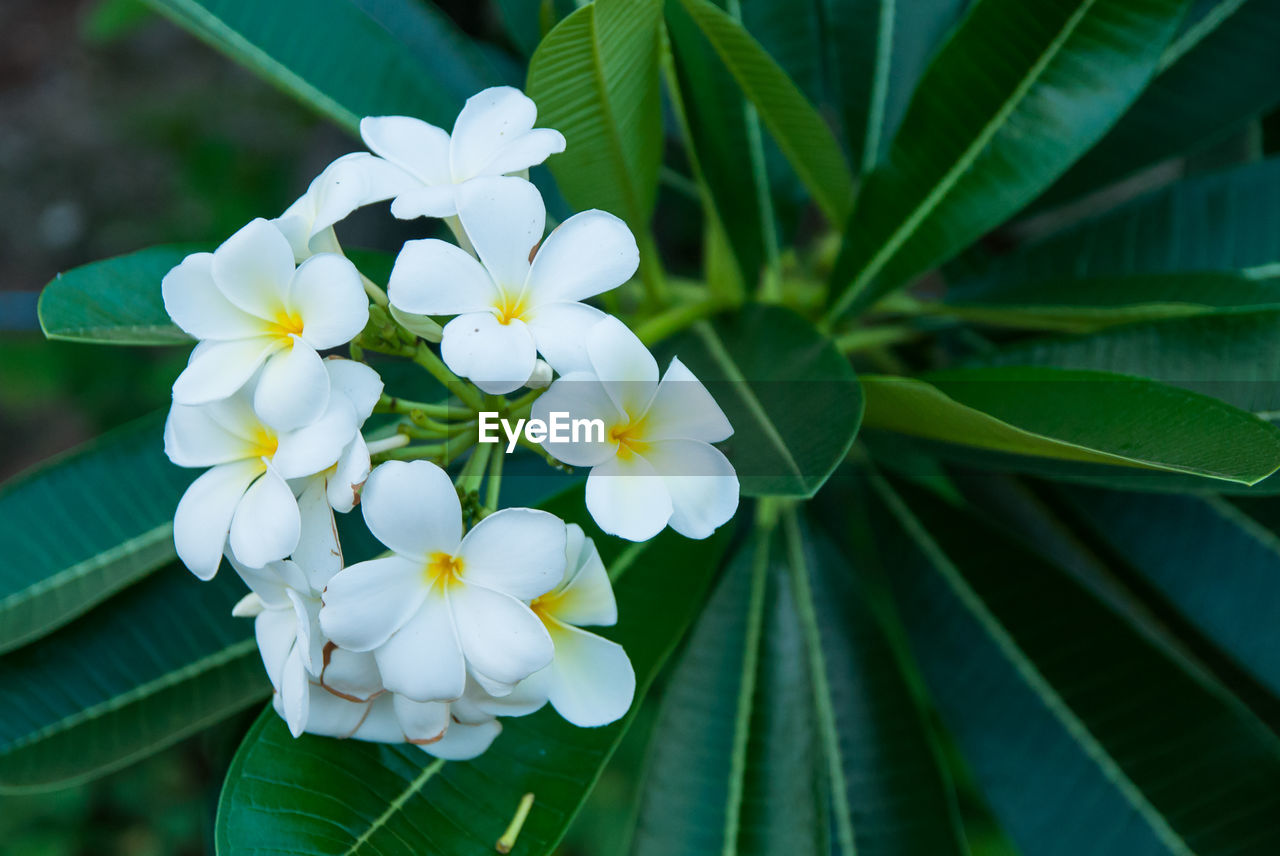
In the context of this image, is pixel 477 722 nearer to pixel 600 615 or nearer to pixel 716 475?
pixel 600 615

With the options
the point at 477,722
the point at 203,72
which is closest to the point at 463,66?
the point at 477,722

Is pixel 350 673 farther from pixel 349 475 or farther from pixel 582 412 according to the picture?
pixel 582 412

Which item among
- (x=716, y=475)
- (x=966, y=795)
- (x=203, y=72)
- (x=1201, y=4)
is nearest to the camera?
(x=716, y=475)

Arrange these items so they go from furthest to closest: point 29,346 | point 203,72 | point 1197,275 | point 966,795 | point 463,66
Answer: point 203,72 → point 29,346 → point 966,795 → point 463,66 → point 1197,275

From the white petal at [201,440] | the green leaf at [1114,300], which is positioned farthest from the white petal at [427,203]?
the green leaf at [1114,300]

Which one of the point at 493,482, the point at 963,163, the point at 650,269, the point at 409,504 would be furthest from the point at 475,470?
the point at 963,163
